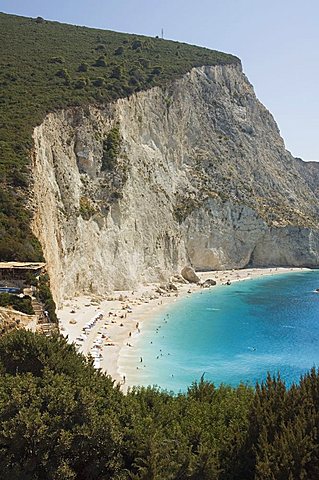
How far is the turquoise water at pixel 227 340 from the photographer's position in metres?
29.1

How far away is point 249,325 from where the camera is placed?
43.4m

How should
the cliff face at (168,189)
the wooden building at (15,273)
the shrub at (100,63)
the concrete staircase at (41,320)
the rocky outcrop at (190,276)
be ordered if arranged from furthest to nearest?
the shrub at (100,63)
the rocky outcrop at (190,276)
the cliff face at (168,189)
the wooden building at (15,273)
the concrete staircase at (41,320)

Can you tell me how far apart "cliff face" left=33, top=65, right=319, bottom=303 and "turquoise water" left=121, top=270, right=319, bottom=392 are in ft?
29.2

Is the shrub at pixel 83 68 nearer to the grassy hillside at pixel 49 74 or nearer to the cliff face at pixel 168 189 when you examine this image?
the grassy hillside at pixel 49 74

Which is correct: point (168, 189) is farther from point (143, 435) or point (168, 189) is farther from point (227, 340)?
point (143, 435)

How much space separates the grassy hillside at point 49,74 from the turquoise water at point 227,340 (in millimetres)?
10670

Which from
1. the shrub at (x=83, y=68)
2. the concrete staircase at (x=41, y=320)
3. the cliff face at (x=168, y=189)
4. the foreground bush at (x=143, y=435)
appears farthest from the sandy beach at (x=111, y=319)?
the shrub at (x=83, y=68)

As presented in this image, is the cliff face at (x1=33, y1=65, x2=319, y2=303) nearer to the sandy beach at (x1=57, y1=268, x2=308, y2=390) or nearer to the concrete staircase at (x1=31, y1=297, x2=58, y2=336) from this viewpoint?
the sandy beach at (x1=57, y1=268, x2=308, y2=390)

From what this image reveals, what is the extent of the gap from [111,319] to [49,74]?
35394 mm

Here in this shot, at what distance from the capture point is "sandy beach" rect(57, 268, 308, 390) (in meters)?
31.4

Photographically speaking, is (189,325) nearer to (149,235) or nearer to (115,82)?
(149,235)

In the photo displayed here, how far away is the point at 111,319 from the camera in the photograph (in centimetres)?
4125

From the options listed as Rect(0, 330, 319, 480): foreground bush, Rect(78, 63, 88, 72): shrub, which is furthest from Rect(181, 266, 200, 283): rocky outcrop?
Rect(0, 330, 319, 480): foreground bush

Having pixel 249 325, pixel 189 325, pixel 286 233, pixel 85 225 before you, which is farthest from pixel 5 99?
pixel 286 233
